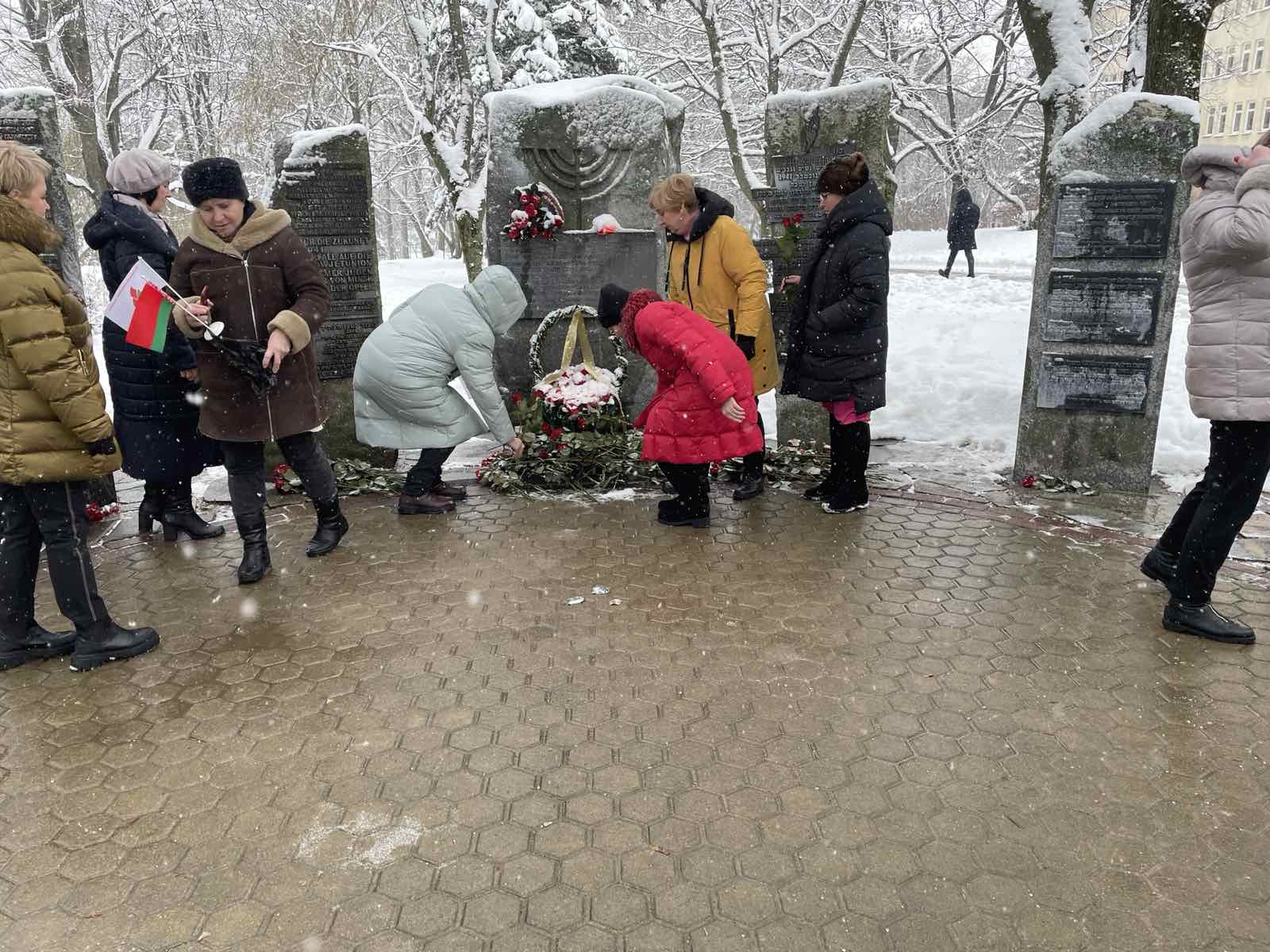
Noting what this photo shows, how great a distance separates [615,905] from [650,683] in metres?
1.18

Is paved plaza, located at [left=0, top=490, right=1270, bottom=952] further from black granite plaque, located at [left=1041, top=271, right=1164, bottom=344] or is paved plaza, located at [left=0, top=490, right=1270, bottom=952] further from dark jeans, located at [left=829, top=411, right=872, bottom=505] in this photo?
black granite plaque, located at [left=1041, top=271, right=1164, bottom=344]

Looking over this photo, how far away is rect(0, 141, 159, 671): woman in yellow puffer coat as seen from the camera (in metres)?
3.27

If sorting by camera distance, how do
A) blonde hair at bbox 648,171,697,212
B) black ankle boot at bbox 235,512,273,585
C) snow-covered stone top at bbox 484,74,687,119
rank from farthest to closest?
snow-covered stone top at bbox 484,74,687,119
blonde hair at bbox 648,171,697,212
black ankle boot at bbox 235,512,273,585

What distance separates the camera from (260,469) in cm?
470

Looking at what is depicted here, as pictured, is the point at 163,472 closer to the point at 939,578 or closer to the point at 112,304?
the point at 112,304

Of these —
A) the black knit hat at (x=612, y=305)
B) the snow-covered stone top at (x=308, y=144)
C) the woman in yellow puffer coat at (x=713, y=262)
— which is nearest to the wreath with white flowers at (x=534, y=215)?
the snow-covered stone top at (x=308, y=144)

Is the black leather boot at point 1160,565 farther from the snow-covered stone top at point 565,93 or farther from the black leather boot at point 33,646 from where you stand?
the snow-covered stone top at point 565,93

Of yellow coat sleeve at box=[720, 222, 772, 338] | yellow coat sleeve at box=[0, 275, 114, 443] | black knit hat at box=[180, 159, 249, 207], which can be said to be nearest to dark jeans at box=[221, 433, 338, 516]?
yellow coat sleeve at box=[0, 275, 114, 443]

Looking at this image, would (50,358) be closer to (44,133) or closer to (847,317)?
(44,133)

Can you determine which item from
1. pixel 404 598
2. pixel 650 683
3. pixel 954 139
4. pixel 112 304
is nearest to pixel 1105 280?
pixel 650 683

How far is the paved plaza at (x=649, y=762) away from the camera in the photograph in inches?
93.9

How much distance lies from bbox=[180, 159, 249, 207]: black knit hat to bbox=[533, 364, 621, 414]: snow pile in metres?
2.54

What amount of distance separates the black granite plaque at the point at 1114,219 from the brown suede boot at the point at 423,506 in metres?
4.18

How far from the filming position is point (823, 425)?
7008 millimetres
